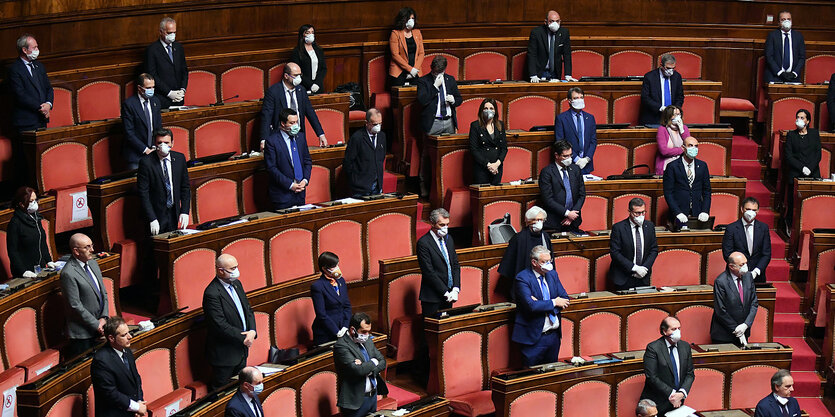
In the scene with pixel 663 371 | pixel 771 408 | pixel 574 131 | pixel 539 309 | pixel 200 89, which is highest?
pixel 200 89

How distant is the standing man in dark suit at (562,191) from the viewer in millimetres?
5438

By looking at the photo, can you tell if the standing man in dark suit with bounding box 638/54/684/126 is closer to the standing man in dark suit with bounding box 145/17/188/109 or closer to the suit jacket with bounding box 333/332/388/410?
the standing man in dark suit with bounding box 145/17/188/109

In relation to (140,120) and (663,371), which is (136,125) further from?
(663,371)

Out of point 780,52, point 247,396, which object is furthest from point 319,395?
point 780,52

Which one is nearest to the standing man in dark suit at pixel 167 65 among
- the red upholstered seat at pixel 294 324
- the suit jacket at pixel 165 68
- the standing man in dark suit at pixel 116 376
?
the suit jacket at pixel 165 68

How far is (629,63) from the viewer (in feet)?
23.5

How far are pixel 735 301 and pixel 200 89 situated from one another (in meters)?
2.93

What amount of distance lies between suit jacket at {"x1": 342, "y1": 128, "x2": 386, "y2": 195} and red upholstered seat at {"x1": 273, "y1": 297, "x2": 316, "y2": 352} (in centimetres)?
87

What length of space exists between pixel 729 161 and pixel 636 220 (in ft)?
4.49

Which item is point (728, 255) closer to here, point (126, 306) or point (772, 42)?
point (772, 42)

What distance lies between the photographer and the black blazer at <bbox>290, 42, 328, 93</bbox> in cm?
613

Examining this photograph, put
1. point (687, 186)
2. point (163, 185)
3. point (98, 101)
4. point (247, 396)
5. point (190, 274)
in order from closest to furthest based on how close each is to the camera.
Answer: point (247, 396) < point (190, 274) < point (163, 185) < point (687, 186) < point (98, 101)

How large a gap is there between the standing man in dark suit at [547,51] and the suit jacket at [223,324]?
2.82m

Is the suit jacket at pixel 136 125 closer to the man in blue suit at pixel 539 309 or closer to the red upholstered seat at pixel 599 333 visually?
the man in blue suit at pixel 539 309
